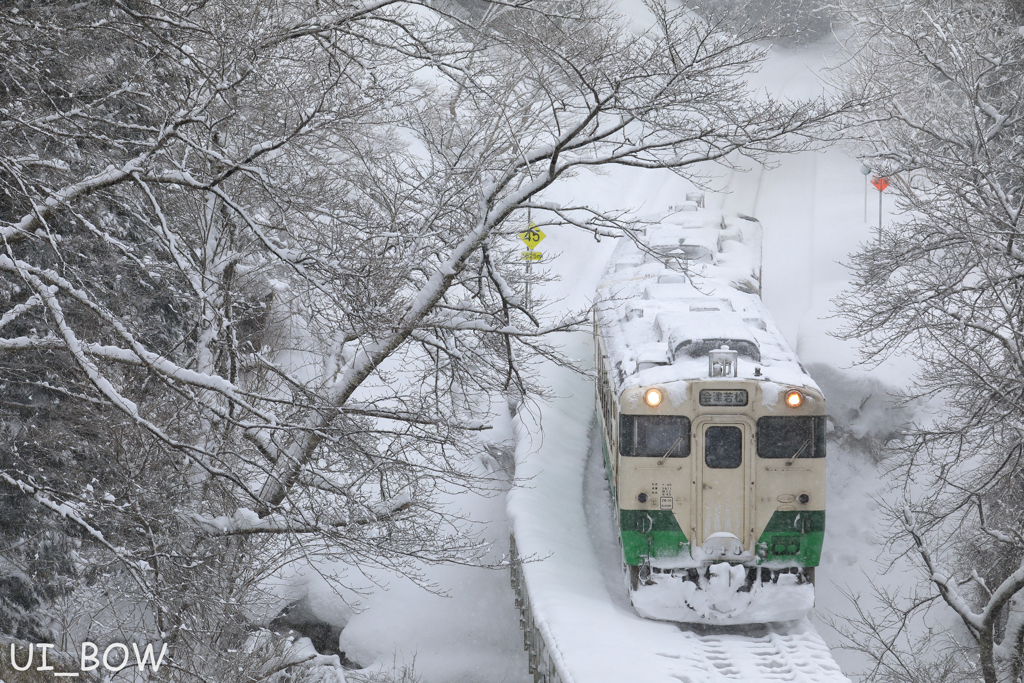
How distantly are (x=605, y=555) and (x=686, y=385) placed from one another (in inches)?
127

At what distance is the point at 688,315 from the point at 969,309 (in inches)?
169

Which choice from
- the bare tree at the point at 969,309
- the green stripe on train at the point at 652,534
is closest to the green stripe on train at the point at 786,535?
the green stripe on train at the point at 652,534

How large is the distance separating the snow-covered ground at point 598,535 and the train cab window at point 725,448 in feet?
6.29

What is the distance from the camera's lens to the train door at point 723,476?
10055 millimetres

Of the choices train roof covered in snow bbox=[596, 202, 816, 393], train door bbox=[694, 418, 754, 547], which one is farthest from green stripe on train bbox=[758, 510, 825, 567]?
train roof covered in snow bbox=[596, 202, 816, 393]

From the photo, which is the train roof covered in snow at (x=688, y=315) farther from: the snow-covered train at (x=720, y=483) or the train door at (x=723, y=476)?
the train door at (x=723, y=476)

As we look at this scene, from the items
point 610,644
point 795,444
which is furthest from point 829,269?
point 610,644

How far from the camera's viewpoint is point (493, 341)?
338 inches

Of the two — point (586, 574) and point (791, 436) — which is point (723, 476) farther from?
point (586, 574)

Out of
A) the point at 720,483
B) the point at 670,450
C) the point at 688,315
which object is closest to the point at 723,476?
the point at 720,483

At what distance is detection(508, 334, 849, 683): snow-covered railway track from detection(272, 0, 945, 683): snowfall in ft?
0.08

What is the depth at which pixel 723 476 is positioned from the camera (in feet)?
33.1

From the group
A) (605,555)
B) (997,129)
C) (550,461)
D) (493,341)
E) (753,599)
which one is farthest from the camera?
(550,461)

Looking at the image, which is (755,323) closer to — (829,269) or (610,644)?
(610,644)
